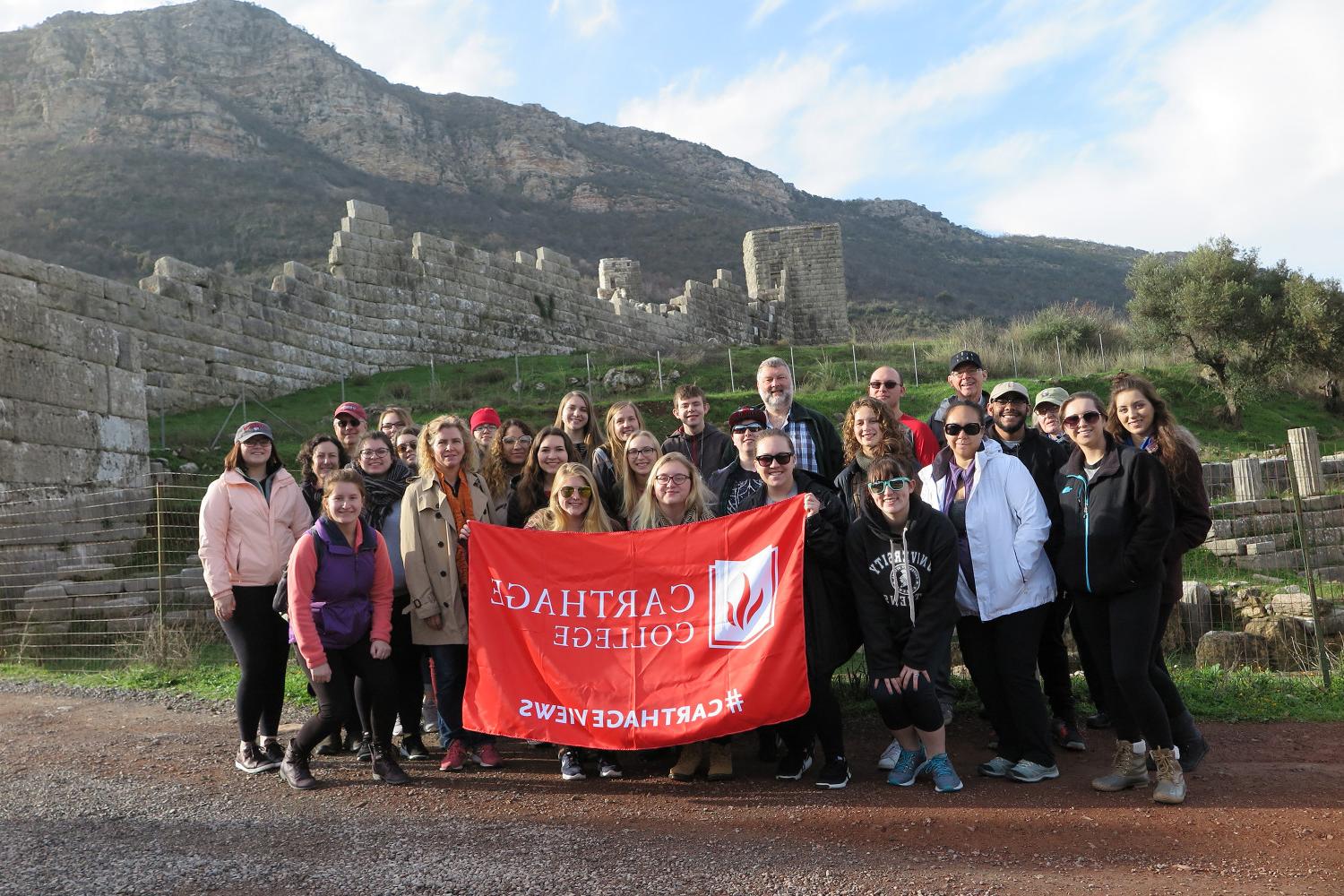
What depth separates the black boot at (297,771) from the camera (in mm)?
5457

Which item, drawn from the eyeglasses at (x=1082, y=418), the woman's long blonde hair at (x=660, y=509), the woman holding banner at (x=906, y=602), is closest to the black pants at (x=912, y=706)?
the woman holding banner at (x=906, y=602)

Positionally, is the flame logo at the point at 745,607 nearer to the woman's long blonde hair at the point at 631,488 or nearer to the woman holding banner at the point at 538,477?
the woman's long blonde hair at the point at 631,488

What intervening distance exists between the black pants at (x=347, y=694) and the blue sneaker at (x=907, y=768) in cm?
273

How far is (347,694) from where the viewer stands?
553 cm

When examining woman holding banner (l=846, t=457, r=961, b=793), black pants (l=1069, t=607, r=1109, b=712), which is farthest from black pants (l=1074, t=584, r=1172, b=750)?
woman holding banner (l=846, t=457, r=961, b=793)

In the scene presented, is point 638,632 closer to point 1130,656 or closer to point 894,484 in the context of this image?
point 894,484

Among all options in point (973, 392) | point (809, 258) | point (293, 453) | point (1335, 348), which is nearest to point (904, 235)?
point (809, 258)

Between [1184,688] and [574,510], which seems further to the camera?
[1184,688]

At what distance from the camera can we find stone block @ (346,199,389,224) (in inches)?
837

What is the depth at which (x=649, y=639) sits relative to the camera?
5.60 meters

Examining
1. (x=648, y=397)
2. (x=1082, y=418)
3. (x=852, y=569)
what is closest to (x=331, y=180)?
(x=648, y=397)

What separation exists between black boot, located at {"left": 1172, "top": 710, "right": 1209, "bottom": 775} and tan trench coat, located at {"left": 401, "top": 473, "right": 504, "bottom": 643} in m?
3.89

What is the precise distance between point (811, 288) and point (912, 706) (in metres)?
30.8

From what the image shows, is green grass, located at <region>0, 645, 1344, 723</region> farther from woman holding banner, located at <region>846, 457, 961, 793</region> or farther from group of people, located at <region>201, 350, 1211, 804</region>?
woman holding banner, located at <region>846, 457, 961, 793</region>
